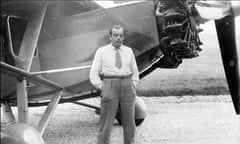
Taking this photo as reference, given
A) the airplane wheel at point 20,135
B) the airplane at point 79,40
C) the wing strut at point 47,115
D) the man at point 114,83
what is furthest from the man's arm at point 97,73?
the wing strut at point 47,115

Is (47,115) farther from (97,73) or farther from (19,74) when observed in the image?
(97,73)

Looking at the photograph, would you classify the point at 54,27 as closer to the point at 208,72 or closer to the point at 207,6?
the point at 207,6

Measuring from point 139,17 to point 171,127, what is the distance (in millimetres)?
2323

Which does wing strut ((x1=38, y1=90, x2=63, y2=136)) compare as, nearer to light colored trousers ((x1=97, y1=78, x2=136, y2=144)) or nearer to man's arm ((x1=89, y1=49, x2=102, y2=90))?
light colored trousers ((x1=97, y1=78, x2=136, y2=144))

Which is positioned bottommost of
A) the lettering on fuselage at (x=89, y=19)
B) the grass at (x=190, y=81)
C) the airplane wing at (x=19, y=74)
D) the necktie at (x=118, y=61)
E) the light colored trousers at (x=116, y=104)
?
the grass at (x=190, y=81)

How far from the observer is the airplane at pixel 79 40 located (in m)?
4.76

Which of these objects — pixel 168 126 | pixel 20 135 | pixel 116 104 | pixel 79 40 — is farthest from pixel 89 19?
pixel 168 126

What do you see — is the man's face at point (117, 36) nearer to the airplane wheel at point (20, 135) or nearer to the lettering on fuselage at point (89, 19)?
the lettering on fuselage at point (89, 19)

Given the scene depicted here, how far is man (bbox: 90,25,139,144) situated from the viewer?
4.19 metres

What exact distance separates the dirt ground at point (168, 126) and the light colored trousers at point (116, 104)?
56.8 inches

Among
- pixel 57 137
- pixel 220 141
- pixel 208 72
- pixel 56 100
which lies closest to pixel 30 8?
pixel 56 100

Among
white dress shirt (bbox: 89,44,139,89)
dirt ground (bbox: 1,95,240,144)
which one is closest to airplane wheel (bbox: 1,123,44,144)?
white dress shirt (bbox: 89,44,139,89)

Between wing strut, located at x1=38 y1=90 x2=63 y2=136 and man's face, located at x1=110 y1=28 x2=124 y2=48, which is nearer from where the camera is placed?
man's face, located at x1=110 y1=28 x2=124 y2=48

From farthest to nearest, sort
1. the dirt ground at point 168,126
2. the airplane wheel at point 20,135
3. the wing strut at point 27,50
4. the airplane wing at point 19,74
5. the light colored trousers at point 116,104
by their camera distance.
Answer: the dirt ground at point 168,126, the wing strut at point 27,50, the airplane wing at point 19,74, the airplane wheel at point 20,135, the light colored trousers at point 116,104
